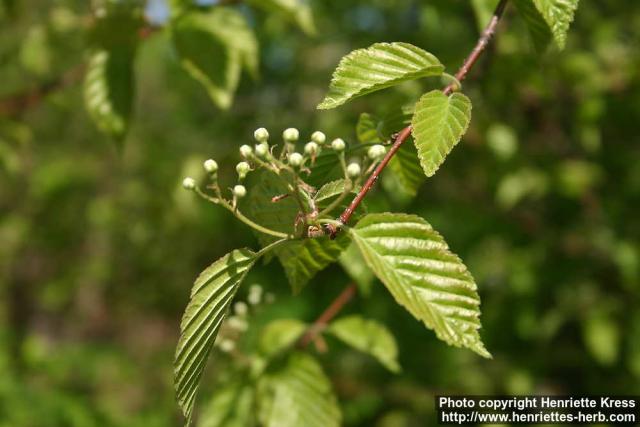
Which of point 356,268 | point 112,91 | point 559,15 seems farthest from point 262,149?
point 112,91

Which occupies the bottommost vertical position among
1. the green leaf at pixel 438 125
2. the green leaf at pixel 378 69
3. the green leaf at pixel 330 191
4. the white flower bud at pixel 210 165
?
the green leaf at pixel 330 191

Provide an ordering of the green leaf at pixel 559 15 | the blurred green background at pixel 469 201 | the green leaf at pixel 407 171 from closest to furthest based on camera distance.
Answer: the green leaf at pixel 559 15 < the green leaf at pixel 407 171 < the blurred green background at pixel 469 201

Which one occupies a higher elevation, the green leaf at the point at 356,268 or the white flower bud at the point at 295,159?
the white flower bud at the point at 295,159

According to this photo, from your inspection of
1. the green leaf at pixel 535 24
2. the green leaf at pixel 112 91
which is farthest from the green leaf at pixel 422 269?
the green leaf at pixel 112 91

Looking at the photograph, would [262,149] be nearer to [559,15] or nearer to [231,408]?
A: [559,15]

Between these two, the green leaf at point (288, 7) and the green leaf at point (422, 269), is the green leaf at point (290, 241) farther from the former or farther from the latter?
the green leaf at point (288, 7)

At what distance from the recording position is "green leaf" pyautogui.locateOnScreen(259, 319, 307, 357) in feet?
4.19

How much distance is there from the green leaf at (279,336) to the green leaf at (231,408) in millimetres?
103

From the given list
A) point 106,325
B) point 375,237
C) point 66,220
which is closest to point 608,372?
point 375,237

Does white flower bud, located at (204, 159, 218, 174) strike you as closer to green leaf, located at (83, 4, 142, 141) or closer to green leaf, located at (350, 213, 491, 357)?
green leaf, located at (350, 213, 491, 357)

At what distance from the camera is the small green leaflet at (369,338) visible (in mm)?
1262

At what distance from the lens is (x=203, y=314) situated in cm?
69

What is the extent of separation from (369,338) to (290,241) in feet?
1.94

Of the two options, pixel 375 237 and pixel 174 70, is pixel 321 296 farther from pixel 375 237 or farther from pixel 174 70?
pixel 375 237
